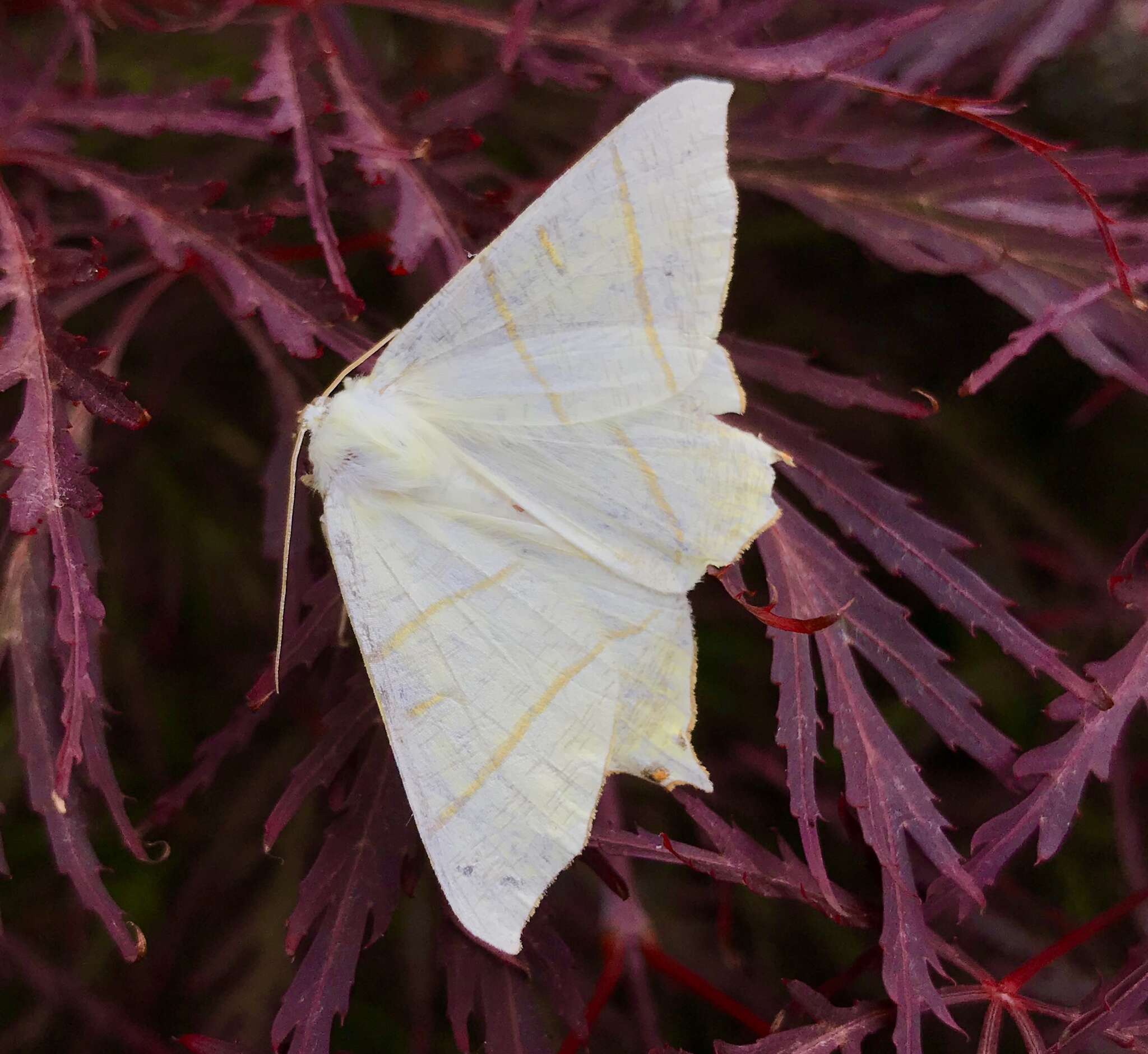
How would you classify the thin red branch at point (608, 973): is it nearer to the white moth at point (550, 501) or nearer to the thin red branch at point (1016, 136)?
the white moth at point (550, 501)

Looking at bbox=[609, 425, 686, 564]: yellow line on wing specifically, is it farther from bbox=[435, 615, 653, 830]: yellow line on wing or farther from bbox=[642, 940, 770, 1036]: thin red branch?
bbox=[642, 940, 770, 1036]: thin red branch

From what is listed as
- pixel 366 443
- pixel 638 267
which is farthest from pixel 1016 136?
pixel 366 443

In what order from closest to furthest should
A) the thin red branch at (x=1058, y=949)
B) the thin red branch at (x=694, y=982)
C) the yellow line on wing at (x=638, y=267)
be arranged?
the yellow line on wing at (x=638, y=267) → the thin red branch at (x=1058, y=949) → the thin red branch at (x=694, y=982)

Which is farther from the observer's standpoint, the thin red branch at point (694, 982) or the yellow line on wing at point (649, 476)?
the thin red branch at point (694, 982)

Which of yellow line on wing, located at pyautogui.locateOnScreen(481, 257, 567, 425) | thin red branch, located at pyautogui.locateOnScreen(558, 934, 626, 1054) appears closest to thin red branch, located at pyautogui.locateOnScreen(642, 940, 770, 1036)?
thin red branch, located at pyautogui.locateOnScreen(558, 934, 626, 1054)

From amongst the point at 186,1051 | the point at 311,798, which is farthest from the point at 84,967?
the point at 311,798

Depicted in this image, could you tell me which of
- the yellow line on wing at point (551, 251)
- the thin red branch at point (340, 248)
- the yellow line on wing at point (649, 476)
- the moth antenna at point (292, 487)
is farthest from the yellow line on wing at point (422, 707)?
the thin red branch at point (340, 248)

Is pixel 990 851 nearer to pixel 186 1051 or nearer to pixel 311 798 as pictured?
pixel 311 798
